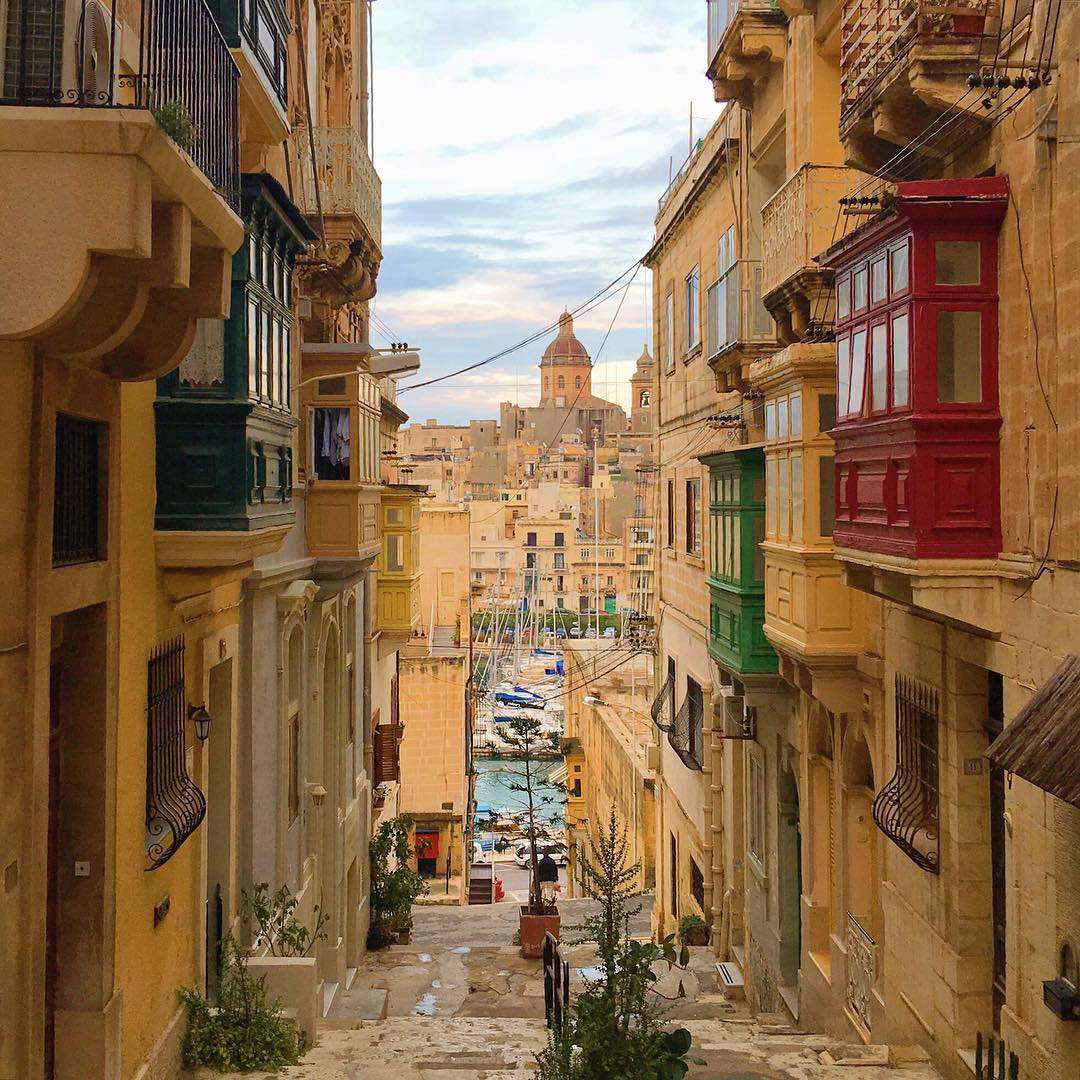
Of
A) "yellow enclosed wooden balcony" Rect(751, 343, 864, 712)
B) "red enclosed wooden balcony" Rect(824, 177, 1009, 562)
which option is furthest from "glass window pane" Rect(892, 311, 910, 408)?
"yellow enclosed wooden balcony" Rect(751, 343, 864, 712)

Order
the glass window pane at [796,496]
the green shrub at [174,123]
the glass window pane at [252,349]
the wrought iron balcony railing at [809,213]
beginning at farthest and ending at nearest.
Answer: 1. the wrought iron balcony railing at [809,213]
2. the glass window pane at [796,496]
3. the glass window pane at [252,349]
4. the green shrub at [174,123]

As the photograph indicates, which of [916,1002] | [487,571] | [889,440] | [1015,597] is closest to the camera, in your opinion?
[1015,597]

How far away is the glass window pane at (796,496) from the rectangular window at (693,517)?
7322 mm

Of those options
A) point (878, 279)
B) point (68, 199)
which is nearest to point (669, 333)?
point (878, 279)

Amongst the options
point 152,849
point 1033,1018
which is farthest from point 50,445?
point 1033,1018

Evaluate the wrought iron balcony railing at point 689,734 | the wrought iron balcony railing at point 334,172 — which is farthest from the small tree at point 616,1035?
the wrought iron balcony railing at point 689,734

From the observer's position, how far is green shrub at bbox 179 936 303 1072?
870 cm

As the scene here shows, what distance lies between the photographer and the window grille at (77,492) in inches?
256

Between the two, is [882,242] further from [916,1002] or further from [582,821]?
[582,821]

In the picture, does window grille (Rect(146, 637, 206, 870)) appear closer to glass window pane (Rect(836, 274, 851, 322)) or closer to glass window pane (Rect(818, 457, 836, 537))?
glass window pane (Rect(836, 274, 851, 322))

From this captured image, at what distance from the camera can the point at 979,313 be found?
795cm

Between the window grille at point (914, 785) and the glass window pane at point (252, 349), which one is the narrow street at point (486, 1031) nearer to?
the window grille at point (914, 785)

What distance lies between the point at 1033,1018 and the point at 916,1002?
2.36 metres

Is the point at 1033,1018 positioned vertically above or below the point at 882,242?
below
